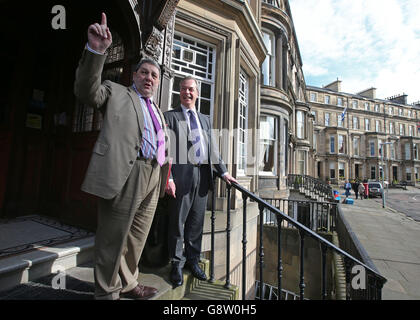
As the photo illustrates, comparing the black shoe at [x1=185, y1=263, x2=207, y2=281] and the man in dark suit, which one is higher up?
Result: the man in dark suit

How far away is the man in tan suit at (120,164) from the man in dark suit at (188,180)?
30cm

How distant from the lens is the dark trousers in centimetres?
210

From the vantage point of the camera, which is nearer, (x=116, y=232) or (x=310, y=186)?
(x=116, y=232)

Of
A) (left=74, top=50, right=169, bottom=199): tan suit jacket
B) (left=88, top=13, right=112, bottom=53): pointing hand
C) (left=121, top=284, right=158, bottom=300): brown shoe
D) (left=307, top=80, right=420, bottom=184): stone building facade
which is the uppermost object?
(left=307, top=80, right=420, bottom=184): stone building facade

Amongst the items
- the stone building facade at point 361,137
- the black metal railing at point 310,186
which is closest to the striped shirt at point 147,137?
the black metal railing at point 310,186

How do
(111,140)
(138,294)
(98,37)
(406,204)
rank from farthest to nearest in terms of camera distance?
(406,204)
(138,294)
(111,140)
(98,37)

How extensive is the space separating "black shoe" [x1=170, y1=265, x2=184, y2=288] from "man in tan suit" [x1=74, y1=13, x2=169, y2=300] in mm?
233

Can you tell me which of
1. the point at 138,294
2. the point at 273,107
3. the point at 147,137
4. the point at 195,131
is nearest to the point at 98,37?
the point at 147,137

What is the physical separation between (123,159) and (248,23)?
18.8ft

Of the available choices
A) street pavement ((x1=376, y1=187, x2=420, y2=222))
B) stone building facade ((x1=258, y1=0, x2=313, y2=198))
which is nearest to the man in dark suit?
stone building facade ((x1=258, y1=0, x2=313, y2=198))

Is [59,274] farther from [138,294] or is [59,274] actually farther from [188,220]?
[188,220]

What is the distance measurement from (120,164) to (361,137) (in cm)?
5251

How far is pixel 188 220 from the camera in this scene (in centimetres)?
225

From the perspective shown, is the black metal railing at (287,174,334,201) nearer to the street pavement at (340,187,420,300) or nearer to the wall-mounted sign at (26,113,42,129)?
the street pavement at (340,187,420,300)
